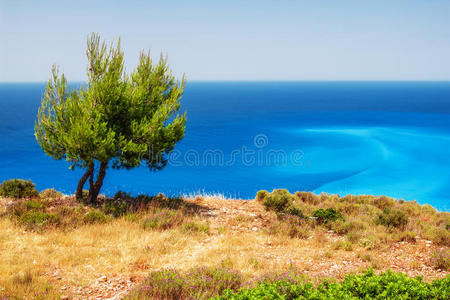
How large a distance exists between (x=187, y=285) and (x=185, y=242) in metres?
3.70

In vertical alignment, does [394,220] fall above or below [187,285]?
above

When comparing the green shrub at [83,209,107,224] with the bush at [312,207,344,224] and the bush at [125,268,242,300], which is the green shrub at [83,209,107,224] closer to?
the bush at [125,268,242,300]

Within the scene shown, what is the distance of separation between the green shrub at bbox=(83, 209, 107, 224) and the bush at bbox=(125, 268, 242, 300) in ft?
18.3

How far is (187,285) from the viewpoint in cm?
676

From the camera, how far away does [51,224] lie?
1114 cm

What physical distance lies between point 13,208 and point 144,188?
41.7 meters

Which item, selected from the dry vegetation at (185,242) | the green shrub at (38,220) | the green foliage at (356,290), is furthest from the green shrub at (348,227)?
the green shrub at (38,220)

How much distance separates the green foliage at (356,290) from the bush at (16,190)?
12763 millimetres

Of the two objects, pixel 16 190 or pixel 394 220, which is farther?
pixel 16 190

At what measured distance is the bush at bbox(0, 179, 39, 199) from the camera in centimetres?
1491

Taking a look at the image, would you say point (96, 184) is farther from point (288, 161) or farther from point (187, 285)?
point (288, 161)

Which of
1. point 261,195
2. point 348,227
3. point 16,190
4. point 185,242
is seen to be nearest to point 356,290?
point 185,242

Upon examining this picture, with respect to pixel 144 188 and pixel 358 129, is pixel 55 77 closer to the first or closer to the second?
pixel 144 188

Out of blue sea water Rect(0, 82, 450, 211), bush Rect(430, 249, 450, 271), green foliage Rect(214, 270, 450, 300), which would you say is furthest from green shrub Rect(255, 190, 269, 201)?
blue sea water Rect(0, 82, 450, 211)
